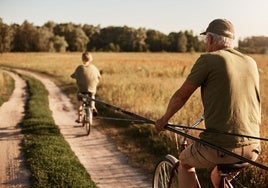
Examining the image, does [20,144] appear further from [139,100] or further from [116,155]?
[139,100]

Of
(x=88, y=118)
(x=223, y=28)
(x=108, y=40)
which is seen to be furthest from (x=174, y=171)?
(x=108, y=40)

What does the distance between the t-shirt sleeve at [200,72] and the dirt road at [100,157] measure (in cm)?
388

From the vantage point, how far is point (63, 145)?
31.1ft

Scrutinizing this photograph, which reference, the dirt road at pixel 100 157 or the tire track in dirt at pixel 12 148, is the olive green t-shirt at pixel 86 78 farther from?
the tire track in dirt at pixel 12 148

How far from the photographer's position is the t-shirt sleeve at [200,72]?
362cm

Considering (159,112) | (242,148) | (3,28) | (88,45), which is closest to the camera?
(242,148)

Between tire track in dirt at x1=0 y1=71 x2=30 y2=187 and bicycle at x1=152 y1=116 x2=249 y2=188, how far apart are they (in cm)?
275

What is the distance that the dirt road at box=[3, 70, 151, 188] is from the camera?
7.36m

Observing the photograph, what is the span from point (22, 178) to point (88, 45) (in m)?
94.0

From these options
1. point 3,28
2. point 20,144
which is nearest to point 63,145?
point 20,144

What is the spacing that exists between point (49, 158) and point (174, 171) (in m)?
4.09

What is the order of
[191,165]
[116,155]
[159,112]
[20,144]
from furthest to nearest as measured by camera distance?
[159,112]
[20,144]
[116,155]
[191,165]

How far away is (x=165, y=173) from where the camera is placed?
5.27m

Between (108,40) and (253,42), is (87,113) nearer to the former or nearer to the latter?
(253,42)
